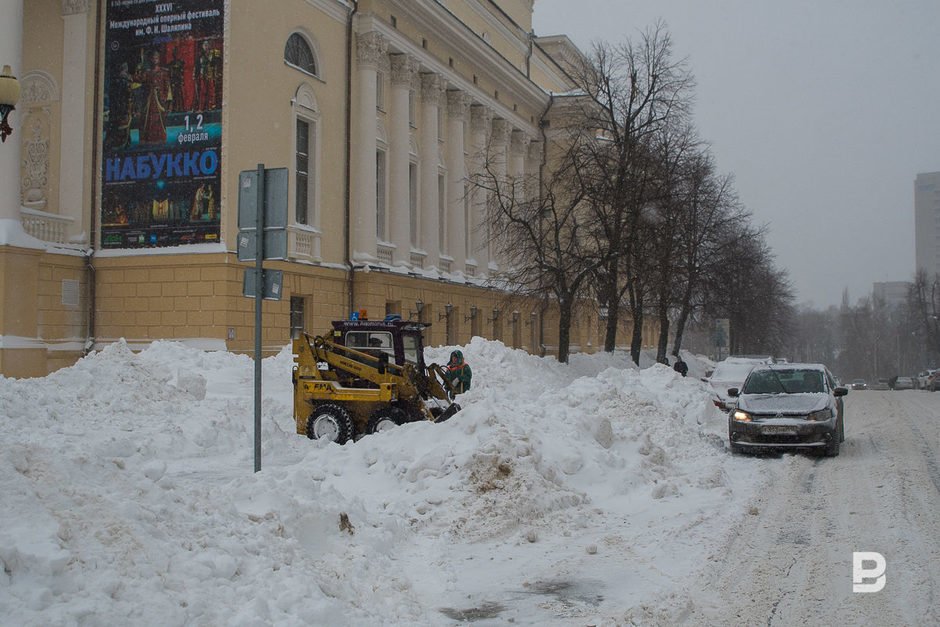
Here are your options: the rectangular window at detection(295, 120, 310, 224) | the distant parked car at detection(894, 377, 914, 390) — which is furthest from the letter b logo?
the distant parked car at detection(894, 377, 914, 390)

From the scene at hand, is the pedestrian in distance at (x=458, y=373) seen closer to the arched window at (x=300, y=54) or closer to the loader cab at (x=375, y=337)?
the loader cab at (x=375, y=337)

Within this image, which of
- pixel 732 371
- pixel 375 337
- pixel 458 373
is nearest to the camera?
pixel 375 337

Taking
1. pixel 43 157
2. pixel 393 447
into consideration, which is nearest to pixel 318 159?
pixel 43 157

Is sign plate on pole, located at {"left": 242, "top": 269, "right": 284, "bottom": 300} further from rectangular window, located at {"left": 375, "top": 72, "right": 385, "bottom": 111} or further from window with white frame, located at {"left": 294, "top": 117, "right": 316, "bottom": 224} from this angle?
rectangular window, located at {"left": 375, "top": 72, "right": 385, "bottom": 111}

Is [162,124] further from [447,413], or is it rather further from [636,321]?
[636,321]

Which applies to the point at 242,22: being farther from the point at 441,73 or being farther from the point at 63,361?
the point at 441,73

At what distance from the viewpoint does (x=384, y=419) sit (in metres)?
15.3

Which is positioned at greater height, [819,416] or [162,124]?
[162,124]

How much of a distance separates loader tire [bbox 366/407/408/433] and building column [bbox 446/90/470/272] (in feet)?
90.0

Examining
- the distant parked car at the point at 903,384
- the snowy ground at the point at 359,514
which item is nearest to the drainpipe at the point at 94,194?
the snowy ground at the point at 359,514

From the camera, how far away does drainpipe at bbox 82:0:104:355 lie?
2653cm

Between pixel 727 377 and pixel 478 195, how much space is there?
75.7ft

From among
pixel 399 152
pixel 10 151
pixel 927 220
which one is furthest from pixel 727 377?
pixel 927 220

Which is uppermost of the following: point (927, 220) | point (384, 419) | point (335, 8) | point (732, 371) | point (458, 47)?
point (927, 220)
